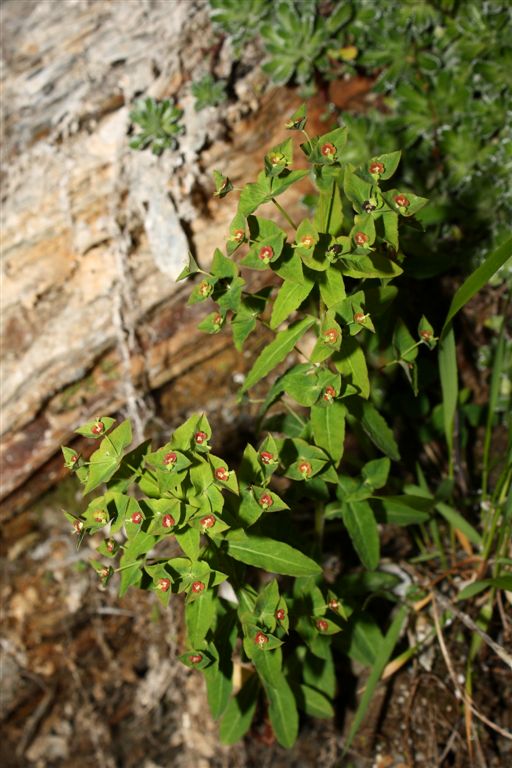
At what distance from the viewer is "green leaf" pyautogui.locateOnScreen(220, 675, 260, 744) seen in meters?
1.99

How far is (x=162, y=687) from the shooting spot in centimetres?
293

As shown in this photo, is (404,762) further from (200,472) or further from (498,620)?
(200,472)

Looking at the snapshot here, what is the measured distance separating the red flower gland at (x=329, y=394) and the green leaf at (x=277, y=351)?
159mm

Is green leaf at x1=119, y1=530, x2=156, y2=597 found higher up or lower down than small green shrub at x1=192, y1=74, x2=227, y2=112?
lower down

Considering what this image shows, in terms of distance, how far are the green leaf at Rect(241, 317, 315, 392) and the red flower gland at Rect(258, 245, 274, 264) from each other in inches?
10.3

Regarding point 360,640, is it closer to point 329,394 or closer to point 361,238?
point 329,394

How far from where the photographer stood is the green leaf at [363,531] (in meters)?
1.86

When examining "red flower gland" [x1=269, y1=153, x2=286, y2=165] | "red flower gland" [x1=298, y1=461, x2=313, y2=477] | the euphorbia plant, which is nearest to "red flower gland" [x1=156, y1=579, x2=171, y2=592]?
the euphorbia plant

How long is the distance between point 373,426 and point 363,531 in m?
0.30

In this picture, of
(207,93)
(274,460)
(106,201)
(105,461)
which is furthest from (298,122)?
(106,201)

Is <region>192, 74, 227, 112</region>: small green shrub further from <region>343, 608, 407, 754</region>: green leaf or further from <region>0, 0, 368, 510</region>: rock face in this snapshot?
<region>343, 608, 407, 754</region>: green leaf

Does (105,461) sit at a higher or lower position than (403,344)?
higher

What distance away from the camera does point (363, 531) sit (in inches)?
73.4

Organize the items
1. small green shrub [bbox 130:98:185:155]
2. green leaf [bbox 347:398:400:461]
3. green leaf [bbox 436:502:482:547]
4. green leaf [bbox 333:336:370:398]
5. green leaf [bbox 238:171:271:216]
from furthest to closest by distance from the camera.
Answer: small green shrub [bbox 130:98:185:155], green leaf [bbox 436:502:482:547], green leaf [bbox 347:398:400:461], green leaf [bbox 333:336:370:398], green leaf [bbox 238:171:271:216]
